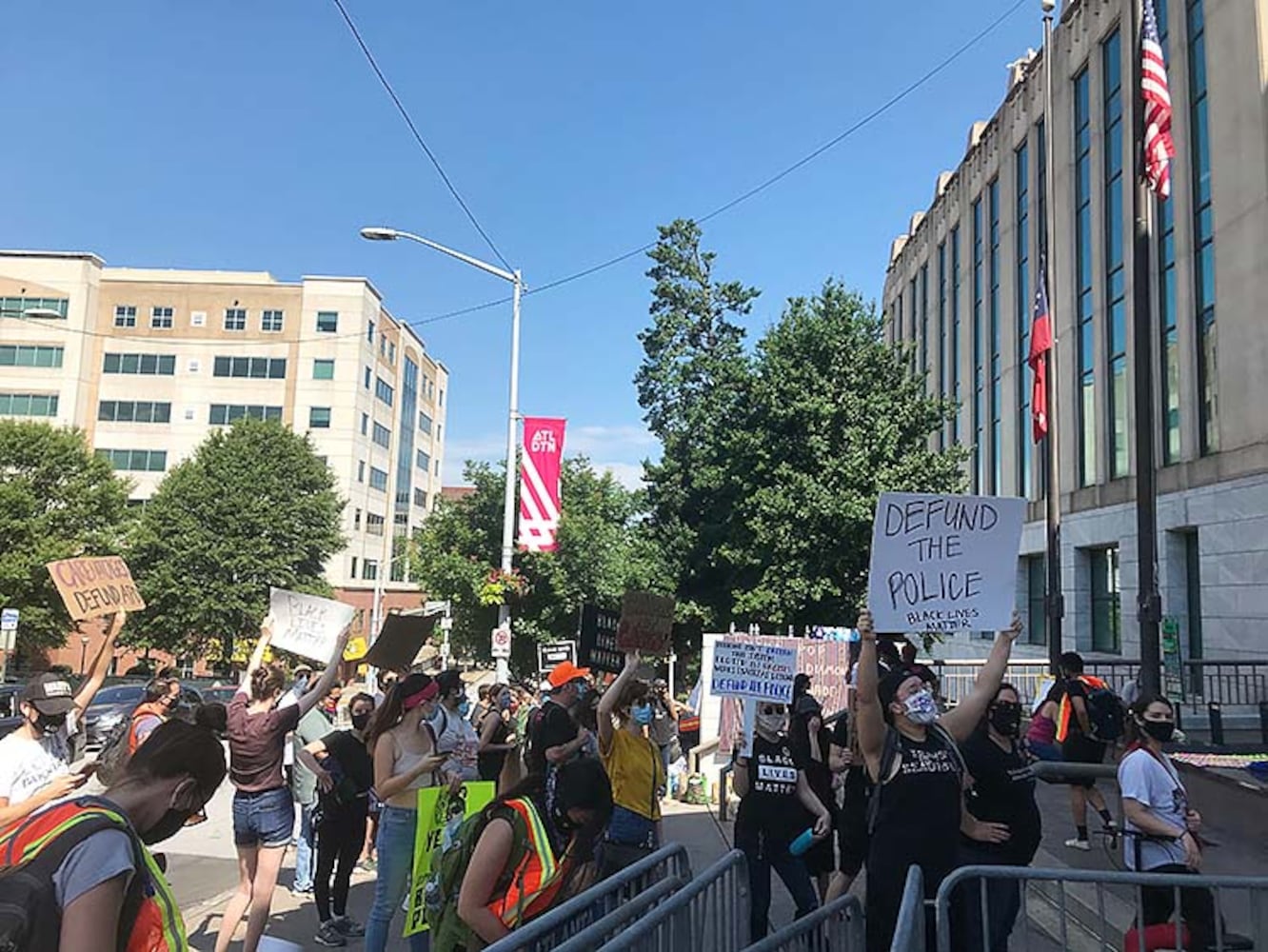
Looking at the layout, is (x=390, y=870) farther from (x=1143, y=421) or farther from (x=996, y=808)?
(x=1143, y=421)

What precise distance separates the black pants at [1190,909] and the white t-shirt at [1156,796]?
64cm

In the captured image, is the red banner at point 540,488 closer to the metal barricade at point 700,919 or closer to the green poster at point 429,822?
the green poster at point 429,822

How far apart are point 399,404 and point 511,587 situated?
177 ft

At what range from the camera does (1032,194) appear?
30250 mm

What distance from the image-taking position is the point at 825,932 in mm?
4176

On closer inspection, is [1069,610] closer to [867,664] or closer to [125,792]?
[867,664]

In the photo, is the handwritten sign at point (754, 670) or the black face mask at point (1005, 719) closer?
the black face mask at point (1005, 719)

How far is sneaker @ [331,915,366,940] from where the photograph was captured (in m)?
6.82

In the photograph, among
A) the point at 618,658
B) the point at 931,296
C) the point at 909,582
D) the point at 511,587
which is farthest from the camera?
the point at 931,296

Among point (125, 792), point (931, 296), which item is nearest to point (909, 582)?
point (125, 792)

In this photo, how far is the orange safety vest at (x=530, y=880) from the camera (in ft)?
12.2

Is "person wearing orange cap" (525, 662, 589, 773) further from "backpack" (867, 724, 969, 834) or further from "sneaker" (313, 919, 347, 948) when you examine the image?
"backpack" (867, 724, 969, 834)

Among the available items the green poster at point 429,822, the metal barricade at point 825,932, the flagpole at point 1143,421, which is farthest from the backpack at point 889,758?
the flagpole at point 1143,421

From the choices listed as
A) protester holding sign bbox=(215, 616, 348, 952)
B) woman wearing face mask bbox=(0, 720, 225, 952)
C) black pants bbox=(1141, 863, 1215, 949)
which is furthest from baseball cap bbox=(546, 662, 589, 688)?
woman wearing face mask bbox=(0, 720, 225, 952)
